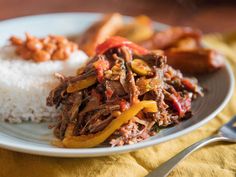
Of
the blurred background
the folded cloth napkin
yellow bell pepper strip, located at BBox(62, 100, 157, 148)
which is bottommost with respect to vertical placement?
the blurred background

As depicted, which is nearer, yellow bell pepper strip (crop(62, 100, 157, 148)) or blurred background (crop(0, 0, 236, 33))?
yellow bell pepper strip (crop(62, 100, 157, 148))

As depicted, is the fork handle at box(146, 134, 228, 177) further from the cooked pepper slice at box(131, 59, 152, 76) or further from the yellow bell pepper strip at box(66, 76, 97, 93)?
the yellow bell pepper strip at box(66, 76, 97, 93)

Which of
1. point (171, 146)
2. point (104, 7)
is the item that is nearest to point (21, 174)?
point (171, 146)

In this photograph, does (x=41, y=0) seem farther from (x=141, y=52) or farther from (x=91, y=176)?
(x=91, y=176)

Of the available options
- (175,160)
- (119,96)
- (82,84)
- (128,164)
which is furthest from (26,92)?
(175,160)

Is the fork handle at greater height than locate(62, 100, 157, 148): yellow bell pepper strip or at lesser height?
lesser

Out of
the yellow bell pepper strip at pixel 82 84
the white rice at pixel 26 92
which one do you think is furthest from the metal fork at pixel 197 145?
the white rice at pixel 26 92

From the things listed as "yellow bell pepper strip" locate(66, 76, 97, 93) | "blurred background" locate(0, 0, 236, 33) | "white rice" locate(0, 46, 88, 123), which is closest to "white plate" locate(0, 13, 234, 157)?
"white rice" locate(0, 46, 88, 123)
